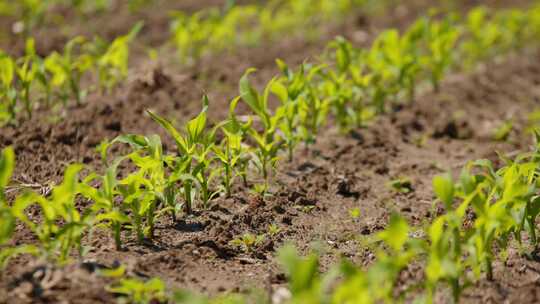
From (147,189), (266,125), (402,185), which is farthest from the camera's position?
(402,185)

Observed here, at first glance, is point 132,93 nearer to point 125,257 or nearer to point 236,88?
point 236,88

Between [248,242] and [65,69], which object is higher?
[65,69]

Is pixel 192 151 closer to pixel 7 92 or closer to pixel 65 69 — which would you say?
pixel 7 92

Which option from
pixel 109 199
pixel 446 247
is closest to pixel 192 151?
pixel 109 199

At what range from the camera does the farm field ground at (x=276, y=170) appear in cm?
261

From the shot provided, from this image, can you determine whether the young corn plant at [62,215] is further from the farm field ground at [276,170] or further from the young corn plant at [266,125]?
the young corn plant at [266,125]

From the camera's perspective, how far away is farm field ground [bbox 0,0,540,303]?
103 inches

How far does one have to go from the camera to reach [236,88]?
514 cm

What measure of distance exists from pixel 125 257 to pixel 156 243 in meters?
0.23

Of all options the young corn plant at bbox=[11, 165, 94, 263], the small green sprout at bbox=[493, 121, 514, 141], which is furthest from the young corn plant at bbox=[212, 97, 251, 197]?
the small green sprout at bbox=[493, 121, 514, 141]

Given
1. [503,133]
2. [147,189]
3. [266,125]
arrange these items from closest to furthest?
[147,189] → [266,125] → [503,133]

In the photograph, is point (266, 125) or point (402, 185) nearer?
point (266, 125)

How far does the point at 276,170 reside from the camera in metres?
3.80

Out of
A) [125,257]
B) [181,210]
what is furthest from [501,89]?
[125,257]
